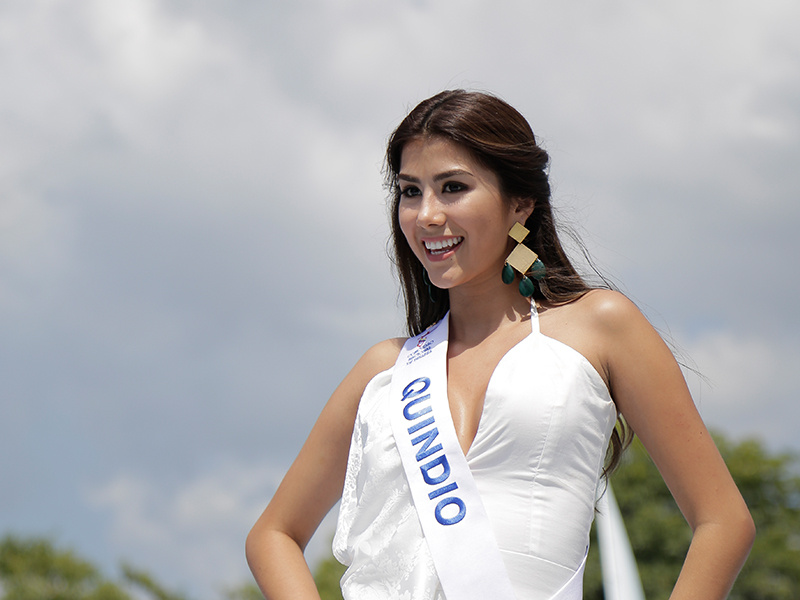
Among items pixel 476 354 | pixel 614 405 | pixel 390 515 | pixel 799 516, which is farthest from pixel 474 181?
pixel 799 516

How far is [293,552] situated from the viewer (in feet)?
10.5

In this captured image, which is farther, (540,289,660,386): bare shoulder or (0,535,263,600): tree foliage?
(0,535,263,600): tree foliage

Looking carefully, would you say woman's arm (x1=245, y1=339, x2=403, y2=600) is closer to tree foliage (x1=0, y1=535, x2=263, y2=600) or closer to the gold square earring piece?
the gold square earring piece

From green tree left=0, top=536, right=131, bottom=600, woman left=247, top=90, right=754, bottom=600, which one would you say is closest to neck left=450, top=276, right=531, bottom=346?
woman left=247, top=90, right=754, bottom=600

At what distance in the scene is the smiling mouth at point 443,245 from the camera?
3.08m

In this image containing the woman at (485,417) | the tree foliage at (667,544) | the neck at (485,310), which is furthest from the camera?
the tree foliage at (667,544)

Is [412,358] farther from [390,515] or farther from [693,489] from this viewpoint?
[693,489]

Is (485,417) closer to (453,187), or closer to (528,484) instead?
(528,484)

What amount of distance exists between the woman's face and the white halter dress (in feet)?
1.03

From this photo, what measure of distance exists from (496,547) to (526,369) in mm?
477

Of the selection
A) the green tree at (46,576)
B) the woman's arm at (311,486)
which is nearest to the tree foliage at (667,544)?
the green tree at (46,576)

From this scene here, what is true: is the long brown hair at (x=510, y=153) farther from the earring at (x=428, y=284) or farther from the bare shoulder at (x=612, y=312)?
the earring at (x=428, y=284)

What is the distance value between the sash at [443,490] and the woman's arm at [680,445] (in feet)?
1.53

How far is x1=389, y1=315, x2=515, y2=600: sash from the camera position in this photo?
108 inches
